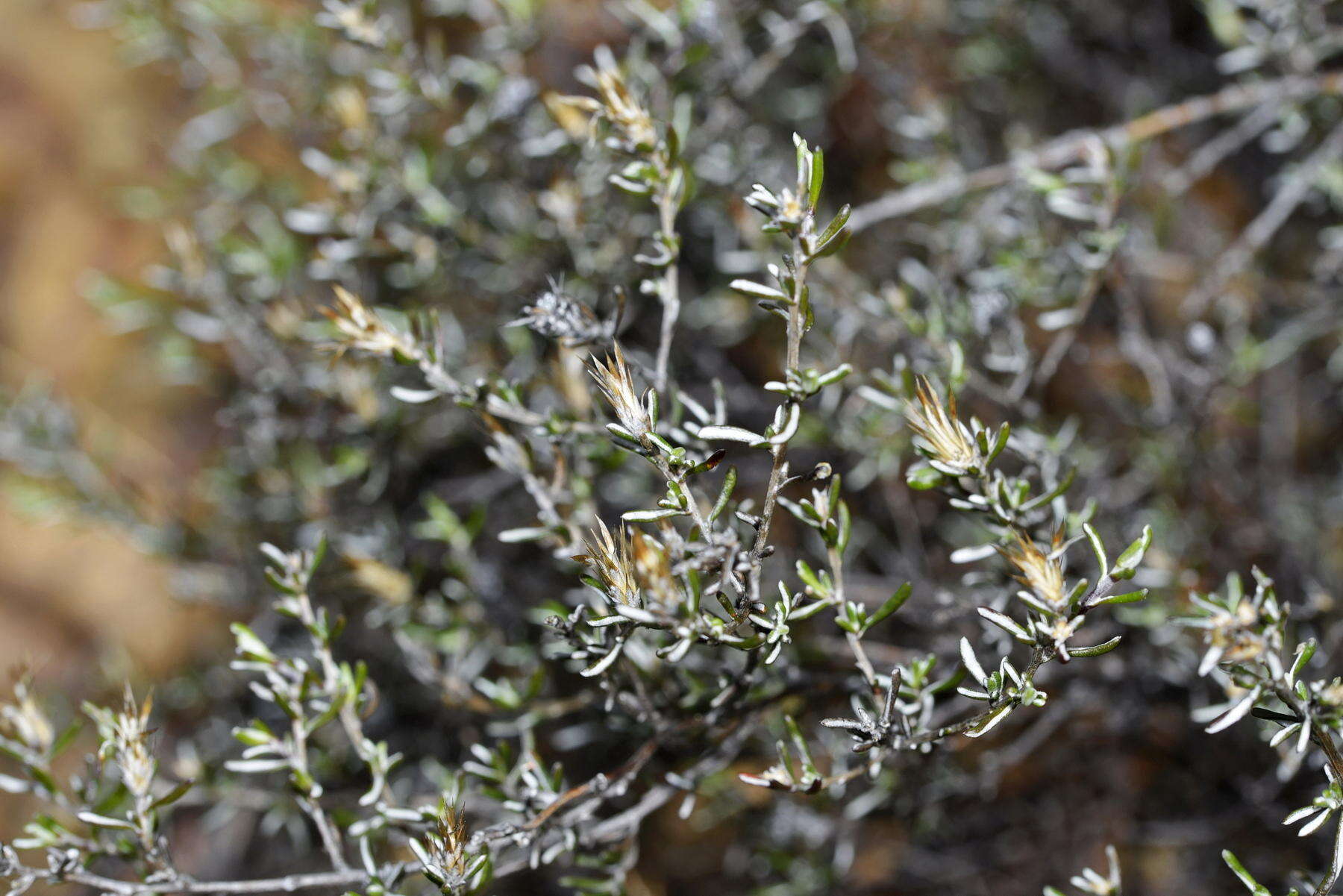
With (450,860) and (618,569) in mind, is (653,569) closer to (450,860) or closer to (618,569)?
(618,569)

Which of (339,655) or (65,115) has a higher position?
(65,115)

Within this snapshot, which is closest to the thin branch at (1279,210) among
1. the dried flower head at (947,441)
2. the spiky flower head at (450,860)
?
the dried flower head at (947,441)

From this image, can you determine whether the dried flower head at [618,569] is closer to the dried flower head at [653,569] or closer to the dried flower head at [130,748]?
the dried flower head at [653,569]

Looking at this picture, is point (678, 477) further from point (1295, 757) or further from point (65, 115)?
point (65, 115)

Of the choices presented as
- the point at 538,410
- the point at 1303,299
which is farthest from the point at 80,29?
the point at 1303,299

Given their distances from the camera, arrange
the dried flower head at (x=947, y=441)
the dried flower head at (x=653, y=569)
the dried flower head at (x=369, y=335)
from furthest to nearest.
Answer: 1. the dried flower head at (x=369, y=335)
2. the dried flower head at (x=947, y=441)
3. the dried flower head at (x=653, y=569)

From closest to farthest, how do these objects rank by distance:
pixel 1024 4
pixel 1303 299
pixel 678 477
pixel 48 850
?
pixel 678 477, pixel 48 850, pixel 1303 299, pixel 1024 4

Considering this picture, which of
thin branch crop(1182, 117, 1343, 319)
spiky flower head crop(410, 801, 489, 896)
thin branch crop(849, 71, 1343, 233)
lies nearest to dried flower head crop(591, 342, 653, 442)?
spiky flower head crop(410, 801, 489, 896)

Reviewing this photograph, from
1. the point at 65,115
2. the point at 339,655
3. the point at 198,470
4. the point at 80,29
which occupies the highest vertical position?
the point at 80,29

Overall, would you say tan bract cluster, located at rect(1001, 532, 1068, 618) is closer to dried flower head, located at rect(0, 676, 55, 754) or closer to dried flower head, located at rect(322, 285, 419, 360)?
dried flower head, located at rect(322, 285, 419, 360)
